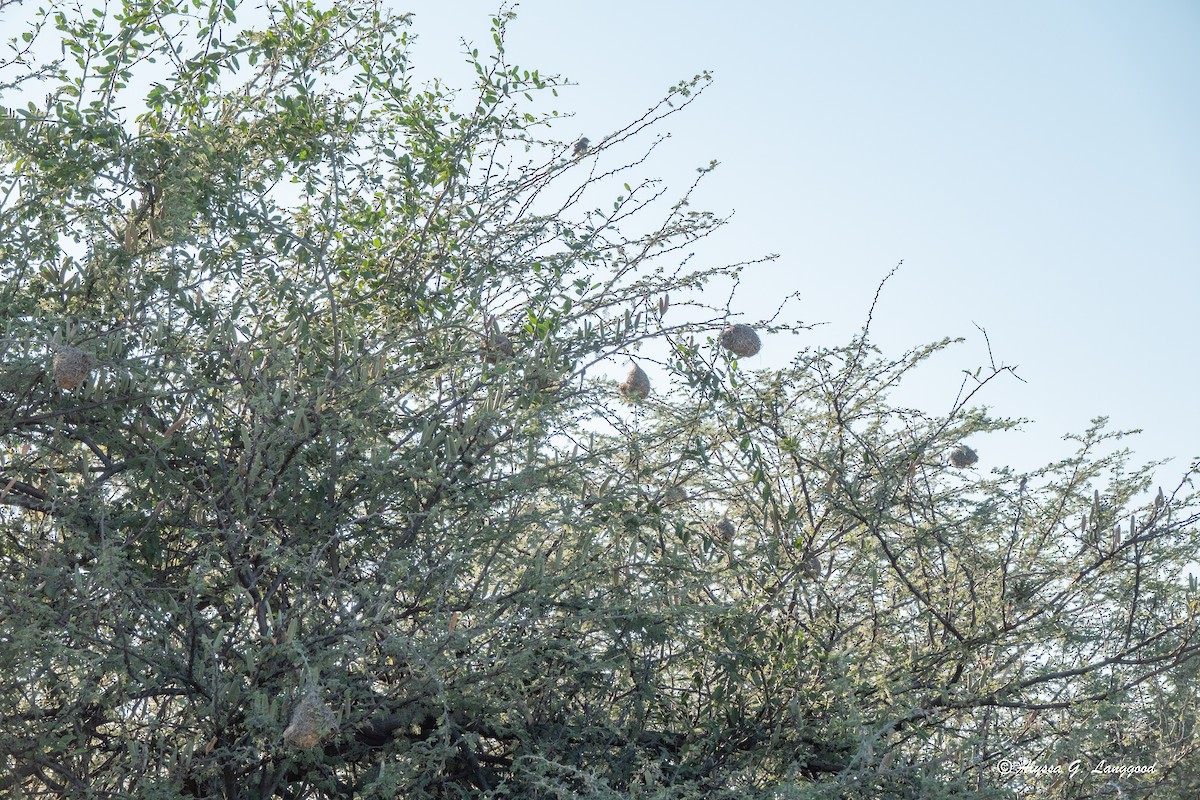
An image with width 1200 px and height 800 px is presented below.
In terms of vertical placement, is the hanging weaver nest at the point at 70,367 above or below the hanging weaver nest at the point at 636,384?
below

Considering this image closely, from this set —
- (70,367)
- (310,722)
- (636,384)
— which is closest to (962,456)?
(636,384)

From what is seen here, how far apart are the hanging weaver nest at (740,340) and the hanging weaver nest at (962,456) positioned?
1129 millimetres

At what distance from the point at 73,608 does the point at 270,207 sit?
1.24m

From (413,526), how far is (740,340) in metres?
1.10

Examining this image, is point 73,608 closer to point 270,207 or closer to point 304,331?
point 304,331

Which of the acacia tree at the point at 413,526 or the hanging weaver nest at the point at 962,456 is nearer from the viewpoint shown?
the acacia tree at the point at 413,526

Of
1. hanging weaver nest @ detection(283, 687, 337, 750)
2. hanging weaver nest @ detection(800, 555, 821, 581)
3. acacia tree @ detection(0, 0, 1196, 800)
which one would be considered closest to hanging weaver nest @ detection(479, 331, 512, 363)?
acacia tree @ detection(0, 0, 1196, 800)

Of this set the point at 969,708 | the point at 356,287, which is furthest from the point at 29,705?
the point at 969,708

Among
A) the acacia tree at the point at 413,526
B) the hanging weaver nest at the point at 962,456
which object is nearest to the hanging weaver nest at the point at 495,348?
the acacia tree at the point at 413,526

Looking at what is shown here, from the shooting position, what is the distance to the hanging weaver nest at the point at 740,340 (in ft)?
11.9

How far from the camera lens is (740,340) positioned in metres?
3.63

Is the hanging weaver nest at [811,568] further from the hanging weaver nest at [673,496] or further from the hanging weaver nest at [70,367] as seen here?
the hanging weaver nest at [70,367]

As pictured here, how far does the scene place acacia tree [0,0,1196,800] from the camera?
2.90m

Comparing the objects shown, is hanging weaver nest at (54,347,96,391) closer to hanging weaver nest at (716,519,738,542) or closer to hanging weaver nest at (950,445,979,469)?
hanging weaver nest at (716,519,738,542)
